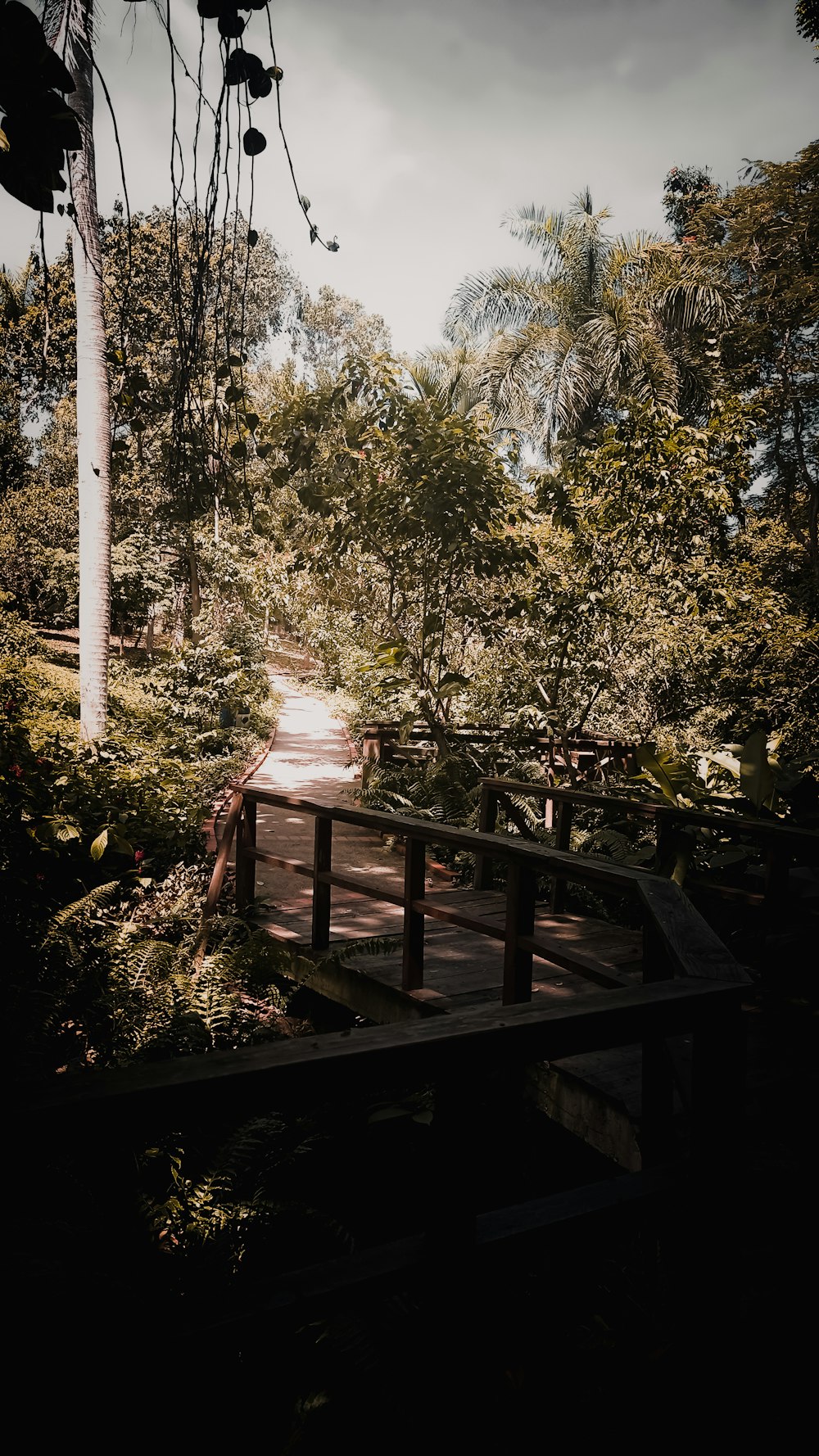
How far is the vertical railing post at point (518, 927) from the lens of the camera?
12.8 ft

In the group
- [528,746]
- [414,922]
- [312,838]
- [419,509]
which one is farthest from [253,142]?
[312,838]

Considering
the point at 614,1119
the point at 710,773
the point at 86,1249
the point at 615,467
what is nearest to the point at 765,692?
the point at 710,773

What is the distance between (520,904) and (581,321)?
2416 centimetres

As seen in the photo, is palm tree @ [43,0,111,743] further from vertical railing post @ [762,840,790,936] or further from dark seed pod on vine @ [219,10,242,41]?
dark seed pod on vine @ [219,10,242,41]

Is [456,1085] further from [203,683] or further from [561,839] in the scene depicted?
[203,683]

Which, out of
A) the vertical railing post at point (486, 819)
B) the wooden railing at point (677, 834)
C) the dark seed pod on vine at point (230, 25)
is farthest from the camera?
the vertical railing post at point (486, 819)

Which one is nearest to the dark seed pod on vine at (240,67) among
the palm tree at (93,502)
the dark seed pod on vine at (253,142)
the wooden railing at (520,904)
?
the dark seed pod on vine at (253,142)

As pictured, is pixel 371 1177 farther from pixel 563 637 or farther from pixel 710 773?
pixel 563 637

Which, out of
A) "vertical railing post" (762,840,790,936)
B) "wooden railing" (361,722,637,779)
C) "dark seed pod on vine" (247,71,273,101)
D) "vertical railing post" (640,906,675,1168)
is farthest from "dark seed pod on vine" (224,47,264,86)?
"wooden railing" (361,722,637,779)

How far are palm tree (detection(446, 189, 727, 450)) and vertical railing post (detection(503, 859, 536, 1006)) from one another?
1976 centimetres

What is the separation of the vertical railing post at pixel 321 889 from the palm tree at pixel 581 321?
60.8 feet

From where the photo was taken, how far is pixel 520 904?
392 cm

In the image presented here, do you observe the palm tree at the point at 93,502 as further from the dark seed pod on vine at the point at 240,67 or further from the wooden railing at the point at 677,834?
the dark seed pod on vine at the point at 240,67

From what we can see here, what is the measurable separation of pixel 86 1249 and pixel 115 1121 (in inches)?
95.6
